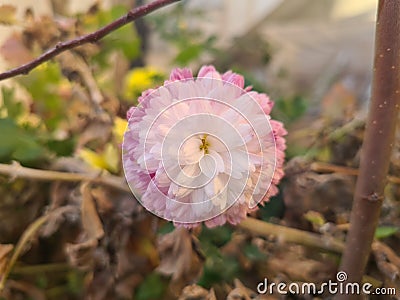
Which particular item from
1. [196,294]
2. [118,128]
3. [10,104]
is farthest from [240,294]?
[10,104]

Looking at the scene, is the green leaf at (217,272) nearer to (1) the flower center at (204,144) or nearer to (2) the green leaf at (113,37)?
(1) the flower center at (204,144)

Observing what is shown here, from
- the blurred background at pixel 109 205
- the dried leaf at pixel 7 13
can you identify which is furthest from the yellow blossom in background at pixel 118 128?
the dried leaf at pixel 7 13

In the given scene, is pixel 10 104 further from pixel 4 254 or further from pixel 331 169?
pixel 331 169

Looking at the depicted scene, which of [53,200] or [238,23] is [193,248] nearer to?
[53,200]

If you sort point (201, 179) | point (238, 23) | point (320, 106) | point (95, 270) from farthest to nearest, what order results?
point (238, 23), point (320, 106), point (95, 270), point (201, 179)

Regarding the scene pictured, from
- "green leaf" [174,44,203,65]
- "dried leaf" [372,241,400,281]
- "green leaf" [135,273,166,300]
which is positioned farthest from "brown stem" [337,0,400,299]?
"green leaf" [174,44,203,65]

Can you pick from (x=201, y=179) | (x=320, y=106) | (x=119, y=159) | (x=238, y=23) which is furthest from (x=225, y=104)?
(x=238, y=23)

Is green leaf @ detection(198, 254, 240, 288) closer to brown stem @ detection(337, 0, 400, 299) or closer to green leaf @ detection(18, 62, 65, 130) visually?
brown stem @ detection(337, 0, 400, 299)
